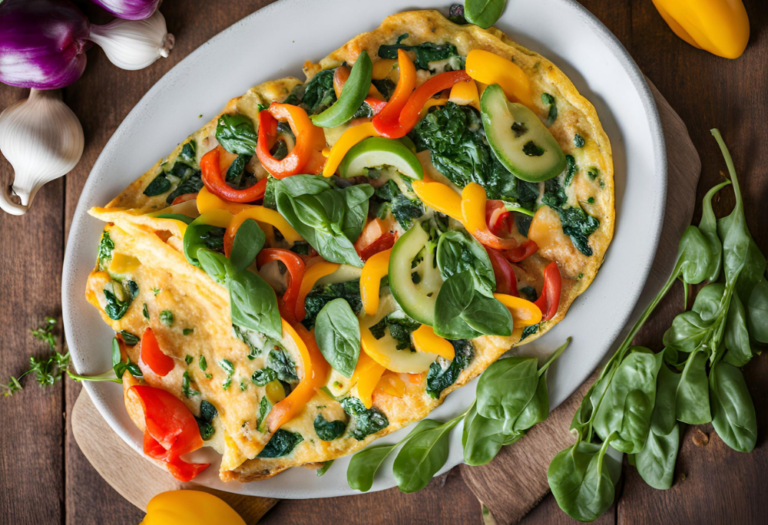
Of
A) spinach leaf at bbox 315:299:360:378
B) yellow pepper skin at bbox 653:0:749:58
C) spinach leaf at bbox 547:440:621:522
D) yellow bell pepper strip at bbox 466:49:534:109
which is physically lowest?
spinach leaf at bbox 547:440:621:522

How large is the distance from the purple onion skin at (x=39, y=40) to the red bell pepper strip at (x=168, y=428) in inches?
80.2

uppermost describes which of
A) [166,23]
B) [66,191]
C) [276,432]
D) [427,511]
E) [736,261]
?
[736,261]

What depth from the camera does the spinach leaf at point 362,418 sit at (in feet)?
10.7

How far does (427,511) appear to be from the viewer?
370cm

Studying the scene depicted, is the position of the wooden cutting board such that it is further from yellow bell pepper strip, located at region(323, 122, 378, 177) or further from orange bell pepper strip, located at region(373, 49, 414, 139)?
yellow bell pepper strip, located at region(323, 122, 378, 177)

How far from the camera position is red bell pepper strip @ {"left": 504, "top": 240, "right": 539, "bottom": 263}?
→ 121 inches

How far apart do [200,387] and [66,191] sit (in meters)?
1.70

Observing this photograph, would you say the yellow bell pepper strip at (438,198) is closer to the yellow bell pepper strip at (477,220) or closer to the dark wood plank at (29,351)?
the yellow bell pepper strip at (477,220)

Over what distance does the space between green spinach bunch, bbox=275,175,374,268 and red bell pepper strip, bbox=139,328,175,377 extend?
111 cm

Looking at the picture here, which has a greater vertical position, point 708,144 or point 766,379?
point 708,144

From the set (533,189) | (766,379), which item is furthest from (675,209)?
(766,379)

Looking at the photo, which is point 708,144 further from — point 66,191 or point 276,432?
point 66,191

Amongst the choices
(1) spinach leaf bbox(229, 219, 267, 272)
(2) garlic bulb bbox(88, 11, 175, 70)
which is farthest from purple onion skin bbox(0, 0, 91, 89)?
(1) spinach leaf bbox(229, 219, 267, 272)

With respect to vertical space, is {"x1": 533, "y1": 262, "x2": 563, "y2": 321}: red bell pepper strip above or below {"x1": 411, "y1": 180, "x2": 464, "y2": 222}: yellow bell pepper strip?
below
